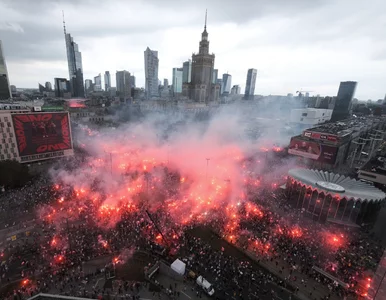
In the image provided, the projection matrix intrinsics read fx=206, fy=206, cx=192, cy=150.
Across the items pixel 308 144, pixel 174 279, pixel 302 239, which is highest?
pixel 308 144

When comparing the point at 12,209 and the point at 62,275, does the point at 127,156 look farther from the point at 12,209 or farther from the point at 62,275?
the point at 62,275

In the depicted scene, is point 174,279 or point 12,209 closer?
point 174,279

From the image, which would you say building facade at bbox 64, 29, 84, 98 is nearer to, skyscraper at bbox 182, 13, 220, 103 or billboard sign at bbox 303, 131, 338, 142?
skyscraper at bbox 182, 13, 220, 103

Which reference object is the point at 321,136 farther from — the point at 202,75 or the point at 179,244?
the point at 202,75

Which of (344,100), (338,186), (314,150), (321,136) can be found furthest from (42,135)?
(344,100)

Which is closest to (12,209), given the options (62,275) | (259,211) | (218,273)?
(62,275)

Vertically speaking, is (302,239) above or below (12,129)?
below

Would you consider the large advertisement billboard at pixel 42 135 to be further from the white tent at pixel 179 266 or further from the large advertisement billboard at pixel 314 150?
the large advertisement billboard at pixel 314 150

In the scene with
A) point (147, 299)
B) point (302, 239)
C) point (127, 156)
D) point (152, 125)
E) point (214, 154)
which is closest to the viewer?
point (147, 299)
